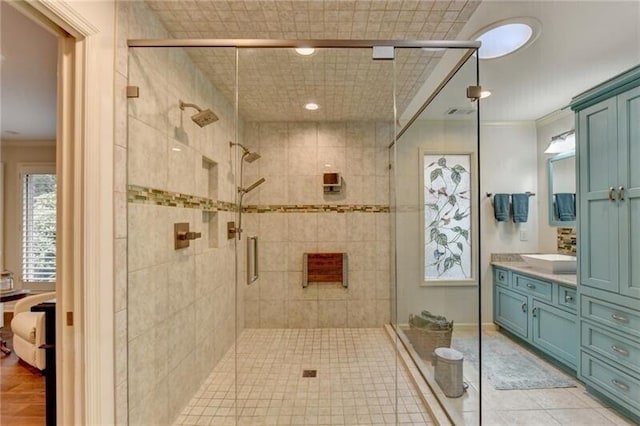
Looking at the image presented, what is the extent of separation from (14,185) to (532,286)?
5912 millimetres

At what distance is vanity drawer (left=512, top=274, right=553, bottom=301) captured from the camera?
274cm

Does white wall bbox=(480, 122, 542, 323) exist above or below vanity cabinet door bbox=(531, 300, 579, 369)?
above

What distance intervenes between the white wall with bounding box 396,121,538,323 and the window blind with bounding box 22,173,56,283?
3578mm

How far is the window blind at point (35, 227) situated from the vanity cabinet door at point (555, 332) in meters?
4.81

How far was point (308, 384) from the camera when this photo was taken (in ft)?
7.70

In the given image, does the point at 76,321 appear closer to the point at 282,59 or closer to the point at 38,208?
the point at 282,59

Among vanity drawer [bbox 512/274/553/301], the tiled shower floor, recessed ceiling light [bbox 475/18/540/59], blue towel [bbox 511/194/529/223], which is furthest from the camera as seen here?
blue towel [bbox 511/194/529/223]

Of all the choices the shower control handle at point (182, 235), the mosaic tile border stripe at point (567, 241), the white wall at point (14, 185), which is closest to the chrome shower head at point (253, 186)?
the shower control handle at point (182, 235)

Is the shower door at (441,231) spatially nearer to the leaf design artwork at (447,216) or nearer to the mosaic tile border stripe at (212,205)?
the leaf design artwork at (447,216)

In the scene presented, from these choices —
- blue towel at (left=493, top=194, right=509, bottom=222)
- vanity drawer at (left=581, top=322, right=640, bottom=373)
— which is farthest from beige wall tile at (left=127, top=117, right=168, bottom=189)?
blue towel at (left=493, top=194, right=509, bottom=222)

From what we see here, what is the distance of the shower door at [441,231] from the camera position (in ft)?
6.49

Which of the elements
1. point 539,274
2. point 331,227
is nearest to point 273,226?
point 331,227

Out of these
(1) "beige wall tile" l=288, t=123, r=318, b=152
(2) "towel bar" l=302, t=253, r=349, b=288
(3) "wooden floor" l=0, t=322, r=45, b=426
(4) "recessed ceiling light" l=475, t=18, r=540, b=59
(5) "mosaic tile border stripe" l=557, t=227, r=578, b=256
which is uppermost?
(4) "recessed ceiling light" l=475, t=18, r=540, b=59

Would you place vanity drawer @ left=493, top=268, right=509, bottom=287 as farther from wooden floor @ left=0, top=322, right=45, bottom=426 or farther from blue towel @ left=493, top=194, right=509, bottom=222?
A: wooden floor @ left=0, top=322, right=45, bottom=426
